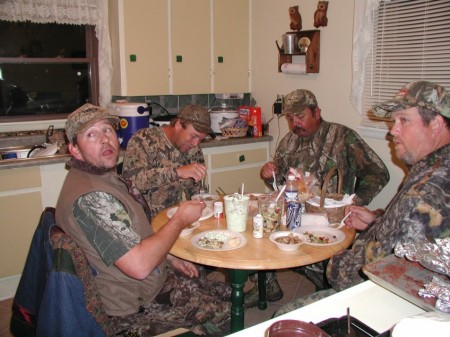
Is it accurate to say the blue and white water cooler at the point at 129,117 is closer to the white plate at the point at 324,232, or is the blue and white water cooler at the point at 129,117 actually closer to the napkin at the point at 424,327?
the white plate at the point at 324,232

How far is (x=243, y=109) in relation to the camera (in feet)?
13.3

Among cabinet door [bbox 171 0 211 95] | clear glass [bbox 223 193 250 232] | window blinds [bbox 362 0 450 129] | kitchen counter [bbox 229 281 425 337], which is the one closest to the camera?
kitchen counter [bbox 229 281 425 337]

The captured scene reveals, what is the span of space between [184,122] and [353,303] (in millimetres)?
1557

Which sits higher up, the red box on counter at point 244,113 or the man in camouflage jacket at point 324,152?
the red box on counter at point 244,113

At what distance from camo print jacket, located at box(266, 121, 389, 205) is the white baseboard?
2.02 metres

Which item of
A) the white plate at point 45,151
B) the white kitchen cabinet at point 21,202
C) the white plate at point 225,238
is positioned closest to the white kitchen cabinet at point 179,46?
the white plate at point 45,151

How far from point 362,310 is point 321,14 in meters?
2.81

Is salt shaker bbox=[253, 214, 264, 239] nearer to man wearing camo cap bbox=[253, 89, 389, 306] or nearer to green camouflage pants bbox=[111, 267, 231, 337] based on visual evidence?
green camouflage pants bbox=[111, 267, 231, 337]

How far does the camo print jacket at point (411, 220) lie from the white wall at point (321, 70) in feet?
4.85

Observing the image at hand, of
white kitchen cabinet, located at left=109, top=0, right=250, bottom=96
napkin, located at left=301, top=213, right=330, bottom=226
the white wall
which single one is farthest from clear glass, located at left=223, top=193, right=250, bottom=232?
white kitchen cabinet, located at left=109, top=0, right=250, bottom=96

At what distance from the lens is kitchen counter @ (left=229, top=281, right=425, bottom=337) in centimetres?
101

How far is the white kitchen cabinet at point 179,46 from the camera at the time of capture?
3465 mm

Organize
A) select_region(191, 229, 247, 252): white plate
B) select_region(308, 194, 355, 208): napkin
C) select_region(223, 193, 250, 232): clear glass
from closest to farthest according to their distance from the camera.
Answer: select_region(191, 229, 247, 252): white plate → select_region(223, 193, 250, 232): clear glass → select_region(308, 194, 355, 208): napkin

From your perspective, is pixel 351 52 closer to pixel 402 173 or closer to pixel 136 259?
pixel 402 173
